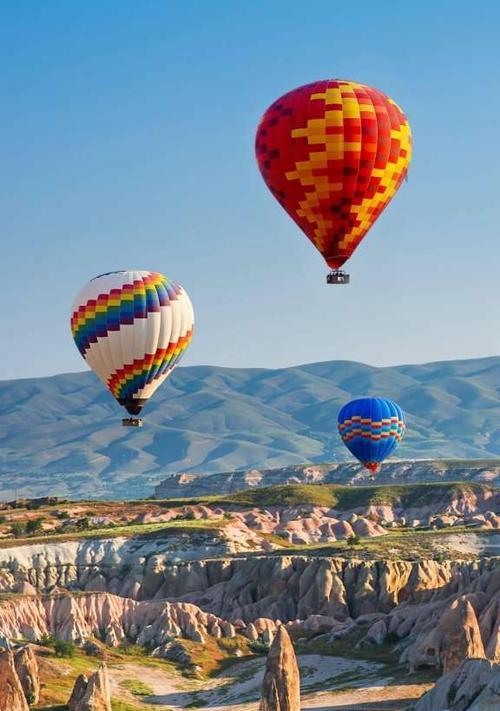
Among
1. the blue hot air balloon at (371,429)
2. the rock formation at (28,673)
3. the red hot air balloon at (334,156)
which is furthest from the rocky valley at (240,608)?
the red hot air balloon at (334,156)

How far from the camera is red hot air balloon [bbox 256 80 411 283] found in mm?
91062

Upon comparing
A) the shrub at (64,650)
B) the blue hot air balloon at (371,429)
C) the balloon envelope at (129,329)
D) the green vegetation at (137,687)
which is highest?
the balloon envelope at (129,329)

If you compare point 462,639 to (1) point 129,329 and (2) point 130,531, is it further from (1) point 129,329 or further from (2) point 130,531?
(2) point 130,531

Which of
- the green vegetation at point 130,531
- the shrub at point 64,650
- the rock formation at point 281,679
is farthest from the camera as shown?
the green vegetation at point 130,531

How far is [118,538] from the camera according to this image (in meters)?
164

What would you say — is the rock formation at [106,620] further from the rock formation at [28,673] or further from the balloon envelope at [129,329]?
the balloon envelope at [129,329]

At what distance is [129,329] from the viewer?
105750mm

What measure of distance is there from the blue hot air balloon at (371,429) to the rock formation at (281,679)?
60.0 meters

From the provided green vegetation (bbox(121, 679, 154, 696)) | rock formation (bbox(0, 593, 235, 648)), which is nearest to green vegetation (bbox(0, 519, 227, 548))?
rock formation (bbox(0, 593, 235, 648))

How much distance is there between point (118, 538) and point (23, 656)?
213 feet

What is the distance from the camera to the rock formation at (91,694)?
89.1 m

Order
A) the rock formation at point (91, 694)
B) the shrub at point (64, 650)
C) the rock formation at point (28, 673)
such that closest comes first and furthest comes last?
the rock formation at point (91, 694) < the rock formation at point (28, 673) < the shrub at point (64, 650)

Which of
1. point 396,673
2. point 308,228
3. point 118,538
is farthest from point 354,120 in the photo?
point 118,538

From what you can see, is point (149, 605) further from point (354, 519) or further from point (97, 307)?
point (354, 519)
